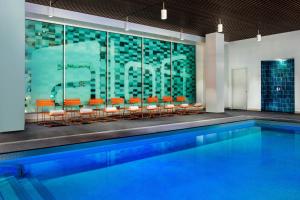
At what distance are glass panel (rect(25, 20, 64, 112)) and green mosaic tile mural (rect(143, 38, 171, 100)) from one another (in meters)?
3.60

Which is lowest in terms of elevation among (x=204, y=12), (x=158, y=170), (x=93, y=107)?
(x=158, y=170)

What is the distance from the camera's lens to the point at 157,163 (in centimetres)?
466

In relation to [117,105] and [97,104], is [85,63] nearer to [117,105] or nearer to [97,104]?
[97,104]

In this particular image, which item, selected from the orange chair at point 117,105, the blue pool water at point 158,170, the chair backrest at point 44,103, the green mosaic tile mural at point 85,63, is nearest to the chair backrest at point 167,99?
the orange chair at point 117,105

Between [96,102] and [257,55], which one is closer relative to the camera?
[96,102]

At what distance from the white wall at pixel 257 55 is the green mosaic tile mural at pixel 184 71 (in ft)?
5.99

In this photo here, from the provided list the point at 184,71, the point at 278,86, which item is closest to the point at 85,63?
the point at 184,71

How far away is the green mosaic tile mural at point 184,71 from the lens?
12.1m

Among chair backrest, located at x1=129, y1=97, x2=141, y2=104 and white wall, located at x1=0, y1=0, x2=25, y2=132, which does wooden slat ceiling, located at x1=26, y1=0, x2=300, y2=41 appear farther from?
chair backrest, located at x1=129, y1=97, x2=141, y2=104

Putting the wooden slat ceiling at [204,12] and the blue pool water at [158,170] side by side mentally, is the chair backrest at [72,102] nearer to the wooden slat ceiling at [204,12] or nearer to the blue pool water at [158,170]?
the wooden slat ceiling at [204,12]

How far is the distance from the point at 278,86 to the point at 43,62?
9.37m

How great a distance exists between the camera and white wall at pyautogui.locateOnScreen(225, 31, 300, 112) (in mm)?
10703

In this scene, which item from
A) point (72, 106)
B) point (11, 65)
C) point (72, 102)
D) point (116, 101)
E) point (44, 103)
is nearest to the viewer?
point (11, 65)

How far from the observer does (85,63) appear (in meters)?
9.30
